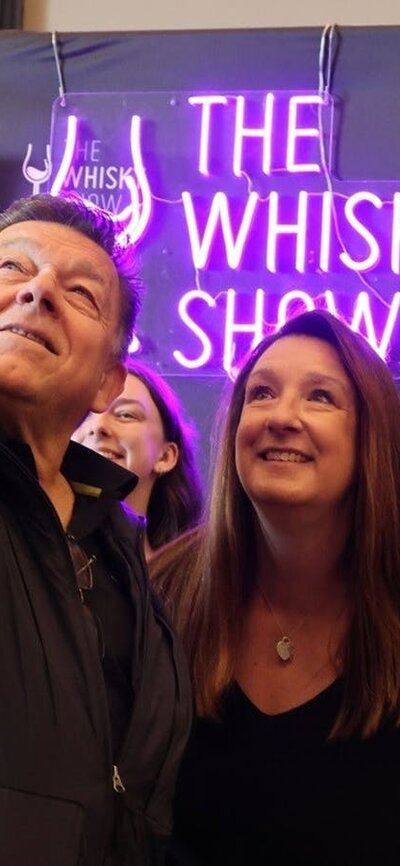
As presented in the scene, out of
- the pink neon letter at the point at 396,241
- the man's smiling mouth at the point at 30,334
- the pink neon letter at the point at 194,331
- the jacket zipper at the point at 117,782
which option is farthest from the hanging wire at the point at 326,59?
the jacket zipper at the point at 117,782

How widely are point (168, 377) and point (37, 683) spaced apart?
7.51 feet

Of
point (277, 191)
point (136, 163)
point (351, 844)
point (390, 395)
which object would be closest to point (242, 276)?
point (277, 191)

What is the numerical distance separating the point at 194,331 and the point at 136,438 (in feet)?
2.31

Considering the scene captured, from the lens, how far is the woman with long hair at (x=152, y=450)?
2.82 metres

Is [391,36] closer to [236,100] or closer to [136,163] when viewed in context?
[236,100]

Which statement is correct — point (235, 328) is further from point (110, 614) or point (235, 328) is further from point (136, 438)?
point (110, 614)

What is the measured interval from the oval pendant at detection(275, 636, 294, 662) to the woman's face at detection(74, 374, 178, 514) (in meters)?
0.98

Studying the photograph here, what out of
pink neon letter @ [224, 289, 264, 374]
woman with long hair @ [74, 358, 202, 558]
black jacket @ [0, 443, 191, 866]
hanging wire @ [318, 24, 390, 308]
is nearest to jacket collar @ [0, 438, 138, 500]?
black jacket @ [0, 443, 191, 866]

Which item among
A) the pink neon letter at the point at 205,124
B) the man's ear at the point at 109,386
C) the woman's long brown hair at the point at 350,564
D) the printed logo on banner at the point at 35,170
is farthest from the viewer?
the printed logo on banner at the point at 35,170

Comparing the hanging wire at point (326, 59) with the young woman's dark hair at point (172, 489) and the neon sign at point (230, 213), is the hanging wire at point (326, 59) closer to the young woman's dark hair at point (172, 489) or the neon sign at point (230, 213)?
the neon sign at point (230, 213)

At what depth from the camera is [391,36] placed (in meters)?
3.40

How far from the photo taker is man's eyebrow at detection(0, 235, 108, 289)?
1612 mm

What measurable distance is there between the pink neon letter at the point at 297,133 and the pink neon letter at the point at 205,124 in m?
0.23

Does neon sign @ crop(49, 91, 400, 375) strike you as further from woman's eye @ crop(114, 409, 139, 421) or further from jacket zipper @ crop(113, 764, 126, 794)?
jacket zipper @ crop(113, 764, 126, 794)
